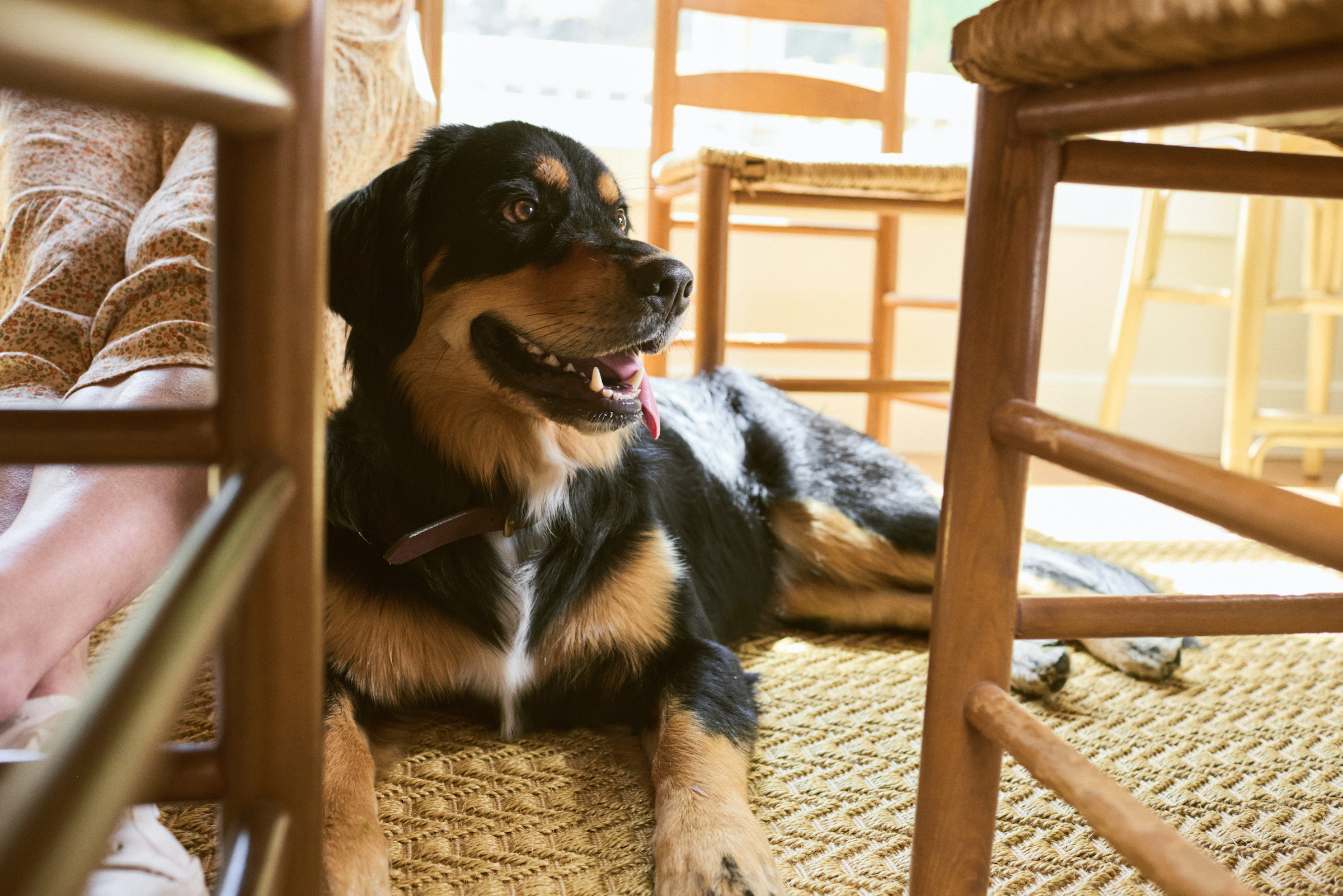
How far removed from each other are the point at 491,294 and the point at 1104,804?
971 mm

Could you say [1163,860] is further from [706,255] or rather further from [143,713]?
[706,255]

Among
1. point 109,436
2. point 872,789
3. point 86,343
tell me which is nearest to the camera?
point 109,436

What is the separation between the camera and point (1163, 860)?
0.58 m

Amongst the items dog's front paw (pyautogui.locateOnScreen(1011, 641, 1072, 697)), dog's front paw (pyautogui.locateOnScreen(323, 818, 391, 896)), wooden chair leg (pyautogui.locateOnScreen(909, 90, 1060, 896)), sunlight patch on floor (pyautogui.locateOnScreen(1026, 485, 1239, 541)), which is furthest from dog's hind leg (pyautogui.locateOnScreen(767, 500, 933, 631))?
dog's front paw (pyautogui.locateOnScreen(323, 818, 391, 896))

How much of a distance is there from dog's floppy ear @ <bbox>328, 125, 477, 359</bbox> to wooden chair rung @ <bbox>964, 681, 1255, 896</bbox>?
2.92 ft

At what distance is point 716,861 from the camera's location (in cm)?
94

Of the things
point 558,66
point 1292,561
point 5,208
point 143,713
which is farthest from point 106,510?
Answer: point 558,66

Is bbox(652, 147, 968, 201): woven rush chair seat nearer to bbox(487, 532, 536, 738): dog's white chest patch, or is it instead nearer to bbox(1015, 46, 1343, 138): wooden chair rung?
bbox(487, 532, 536, 738): dog's white chest patch

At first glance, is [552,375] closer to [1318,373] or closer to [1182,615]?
[1182,615]

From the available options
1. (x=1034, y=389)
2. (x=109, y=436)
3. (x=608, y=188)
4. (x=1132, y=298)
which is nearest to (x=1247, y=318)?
(x=1132, y=298)

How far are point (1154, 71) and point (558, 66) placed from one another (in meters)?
3.38

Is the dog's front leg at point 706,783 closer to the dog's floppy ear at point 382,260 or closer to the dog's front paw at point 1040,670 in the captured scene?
the dog's front paw at point 1040,670

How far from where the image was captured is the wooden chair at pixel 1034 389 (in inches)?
23.0

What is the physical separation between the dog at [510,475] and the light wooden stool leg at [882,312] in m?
1.64
